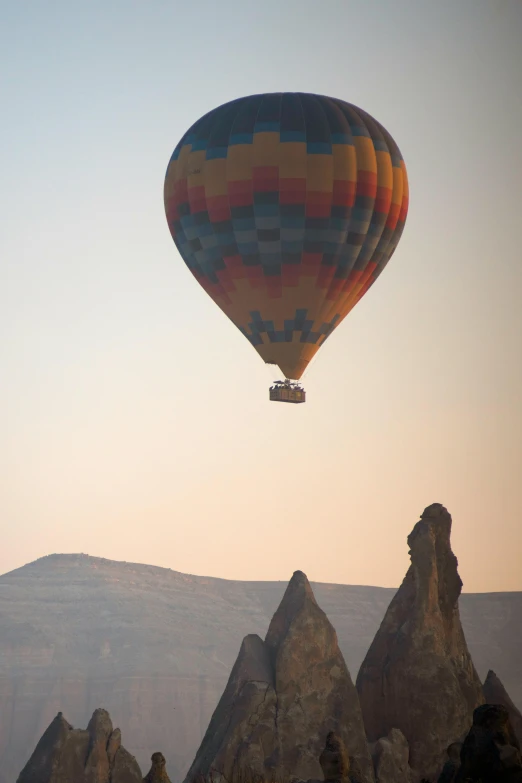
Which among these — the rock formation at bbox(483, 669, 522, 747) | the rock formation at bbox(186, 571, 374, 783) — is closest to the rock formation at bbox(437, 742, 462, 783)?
the rock formation at bbox(186, 571, 374, 783)

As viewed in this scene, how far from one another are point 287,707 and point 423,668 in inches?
197

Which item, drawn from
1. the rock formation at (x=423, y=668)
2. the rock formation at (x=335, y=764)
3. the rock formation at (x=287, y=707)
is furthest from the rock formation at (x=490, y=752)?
the rock formation at (x=423, y=668)

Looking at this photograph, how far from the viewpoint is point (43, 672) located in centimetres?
16575

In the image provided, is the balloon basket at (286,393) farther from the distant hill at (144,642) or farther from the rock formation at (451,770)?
the distant hill at (144,642)

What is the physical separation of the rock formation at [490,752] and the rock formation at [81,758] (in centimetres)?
2622

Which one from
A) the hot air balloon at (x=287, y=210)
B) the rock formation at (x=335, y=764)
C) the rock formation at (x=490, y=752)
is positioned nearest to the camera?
the rock formation at (x=490, y=752)

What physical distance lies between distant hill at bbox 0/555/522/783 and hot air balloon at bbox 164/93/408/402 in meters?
95.5

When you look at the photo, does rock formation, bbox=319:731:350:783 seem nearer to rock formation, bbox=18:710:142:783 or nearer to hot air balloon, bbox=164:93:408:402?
rock formation, bbox=18:710:142:783

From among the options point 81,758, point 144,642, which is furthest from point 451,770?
point 144,642

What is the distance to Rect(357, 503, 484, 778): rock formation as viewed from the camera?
162 feet

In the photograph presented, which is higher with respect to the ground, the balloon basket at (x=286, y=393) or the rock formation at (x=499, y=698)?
the balloon basket at (x=286, y=393)

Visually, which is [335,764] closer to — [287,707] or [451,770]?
[451,770]

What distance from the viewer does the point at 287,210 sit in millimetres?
60594

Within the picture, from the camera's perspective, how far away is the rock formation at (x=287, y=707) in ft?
156
